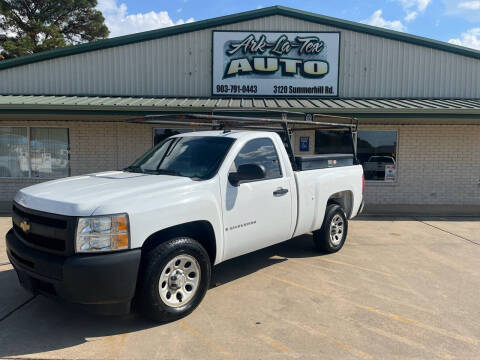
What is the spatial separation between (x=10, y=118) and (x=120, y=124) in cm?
299

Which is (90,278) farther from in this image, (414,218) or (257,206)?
(414,218)

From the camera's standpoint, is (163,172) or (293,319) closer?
(293,319)

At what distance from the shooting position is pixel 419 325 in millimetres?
3869

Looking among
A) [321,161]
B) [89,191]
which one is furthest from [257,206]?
[89,191]

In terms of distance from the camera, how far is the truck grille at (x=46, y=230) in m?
3.35

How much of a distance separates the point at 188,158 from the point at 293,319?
2.25m

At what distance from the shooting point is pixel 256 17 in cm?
1092

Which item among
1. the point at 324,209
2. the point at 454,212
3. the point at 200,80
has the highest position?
the point at 200,80

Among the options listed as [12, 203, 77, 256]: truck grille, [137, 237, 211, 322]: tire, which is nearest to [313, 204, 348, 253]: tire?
[137, 237, 211, 322]: tire

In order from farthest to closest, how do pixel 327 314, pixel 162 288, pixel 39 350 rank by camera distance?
pixel 327 314 → pixel 162 288 → pixel 39 350

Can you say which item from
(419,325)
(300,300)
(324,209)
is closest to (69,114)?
(324,209)

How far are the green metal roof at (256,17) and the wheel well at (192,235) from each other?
829cm

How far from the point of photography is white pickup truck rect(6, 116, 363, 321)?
3.34 metres

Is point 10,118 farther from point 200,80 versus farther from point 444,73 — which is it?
point 444,73
